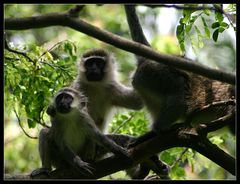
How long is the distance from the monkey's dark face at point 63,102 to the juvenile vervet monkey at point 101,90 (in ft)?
1.86

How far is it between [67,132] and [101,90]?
82cm

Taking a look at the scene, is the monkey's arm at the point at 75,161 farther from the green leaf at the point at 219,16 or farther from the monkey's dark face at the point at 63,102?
the green leaf at the point at 219,16

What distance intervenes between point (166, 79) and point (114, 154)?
107cm

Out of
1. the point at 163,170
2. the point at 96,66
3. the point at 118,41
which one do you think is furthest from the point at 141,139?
the point at 118,41

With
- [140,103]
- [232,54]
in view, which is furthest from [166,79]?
[232,54]

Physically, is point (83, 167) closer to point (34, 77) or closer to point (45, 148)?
point (45, 148)

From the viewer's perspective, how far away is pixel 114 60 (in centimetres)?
757

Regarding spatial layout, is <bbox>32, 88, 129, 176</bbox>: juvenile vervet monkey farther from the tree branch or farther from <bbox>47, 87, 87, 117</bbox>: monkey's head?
the tree branch

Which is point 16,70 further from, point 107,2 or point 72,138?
point 107,2

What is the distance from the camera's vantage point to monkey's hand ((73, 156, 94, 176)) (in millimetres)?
5824

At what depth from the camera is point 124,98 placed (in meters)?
7.06

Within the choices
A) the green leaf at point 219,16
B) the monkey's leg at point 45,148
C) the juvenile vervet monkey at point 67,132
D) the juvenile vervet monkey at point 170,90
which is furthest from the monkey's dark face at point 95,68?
the green leaf at point 219,16

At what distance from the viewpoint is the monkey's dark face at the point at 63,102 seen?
20.7ft

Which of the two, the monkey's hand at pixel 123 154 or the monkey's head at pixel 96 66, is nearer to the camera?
the monkey's hand at pixel 123 154
